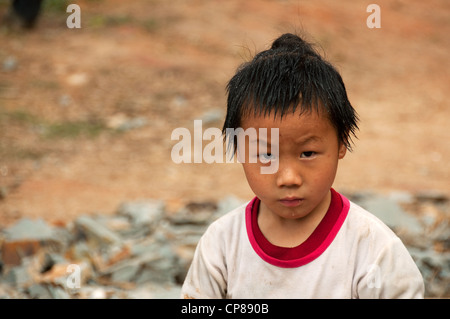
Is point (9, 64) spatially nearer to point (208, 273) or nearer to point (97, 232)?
point (97, 232)

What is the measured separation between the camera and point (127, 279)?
3893 mm

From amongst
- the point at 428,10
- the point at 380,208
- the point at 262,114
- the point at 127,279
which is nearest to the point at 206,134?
the point at 380,208

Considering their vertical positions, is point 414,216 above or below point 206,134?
→ below

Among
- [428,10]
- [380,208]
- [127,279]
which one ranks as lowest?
[127,279]

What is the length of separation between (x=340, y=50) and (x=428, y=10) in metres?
3.35

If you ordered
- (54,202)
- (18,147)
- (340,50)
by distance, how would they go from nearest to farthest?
(54,202) → (18,147) → (340,50)

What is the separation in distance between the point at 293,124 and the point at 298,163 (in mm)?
119

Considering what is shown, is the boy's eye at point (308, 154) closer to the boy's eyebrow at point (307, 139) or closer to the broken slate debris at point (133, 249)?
the boy's eyebrow at point (307, 139)

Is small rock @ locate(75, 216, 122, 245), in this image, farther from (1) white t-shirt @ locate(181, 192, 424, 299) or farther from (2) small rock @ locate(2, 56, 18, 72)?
(2) small rock @ locate(2, 56, 18, 72)

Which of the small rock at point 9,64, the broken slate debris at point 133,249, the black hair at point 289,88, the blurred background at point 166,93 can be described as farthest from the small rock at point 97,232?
the small rock at point 9,64

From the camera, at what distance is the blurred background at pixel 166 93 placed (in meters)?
6.52

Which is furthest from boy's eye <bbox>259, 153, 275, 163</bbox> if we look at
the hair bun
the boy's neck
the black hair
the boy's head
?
the hair bun

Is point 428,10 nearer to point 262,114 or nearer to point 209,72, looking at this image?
point 209,72

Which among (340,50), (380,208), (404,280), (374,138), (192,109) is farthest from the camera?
Result: (340,50)
